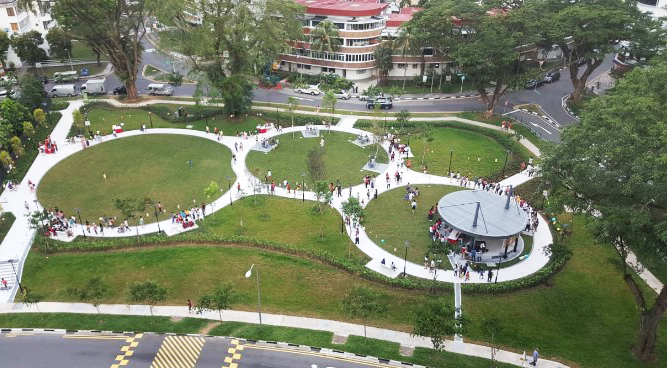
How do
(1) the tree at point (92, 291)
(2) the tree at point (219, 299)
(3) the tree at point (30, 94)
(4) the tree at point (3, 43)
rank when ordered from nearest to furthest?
(2) the tree at point (219, 299), (1) the tree at point (92, 291), (3) the tree at point (30, 94), (4) the tree at point (3, 43)

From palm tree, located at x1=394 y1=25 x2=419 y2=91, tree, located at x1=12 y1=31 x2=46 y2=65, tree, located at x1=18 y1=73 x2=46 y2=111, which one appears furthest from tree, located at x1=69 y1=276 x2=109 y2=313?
tree, located at x1=12 y1=31 x2=46 y2=65

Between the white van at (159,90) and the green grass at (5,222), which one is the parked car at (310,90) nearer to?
the white van at (159,90)

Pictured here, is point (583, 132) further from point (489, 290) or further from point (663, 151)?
point (489, 290)

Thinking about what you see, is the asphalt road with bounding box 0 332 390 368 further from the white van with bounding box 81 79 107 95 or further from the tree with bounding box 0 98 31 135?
the white van with bounding box 81 79 107 95

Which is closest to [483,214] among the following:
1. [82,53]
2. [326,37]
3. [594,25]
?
[594,25]

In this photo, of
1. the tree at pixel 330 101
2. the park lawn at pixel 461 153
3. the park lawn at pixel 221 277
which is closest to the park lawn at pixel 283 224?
the park lawn at pixel 221 277

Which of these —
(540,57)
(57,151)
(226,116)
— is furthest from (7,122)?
(540,57)
